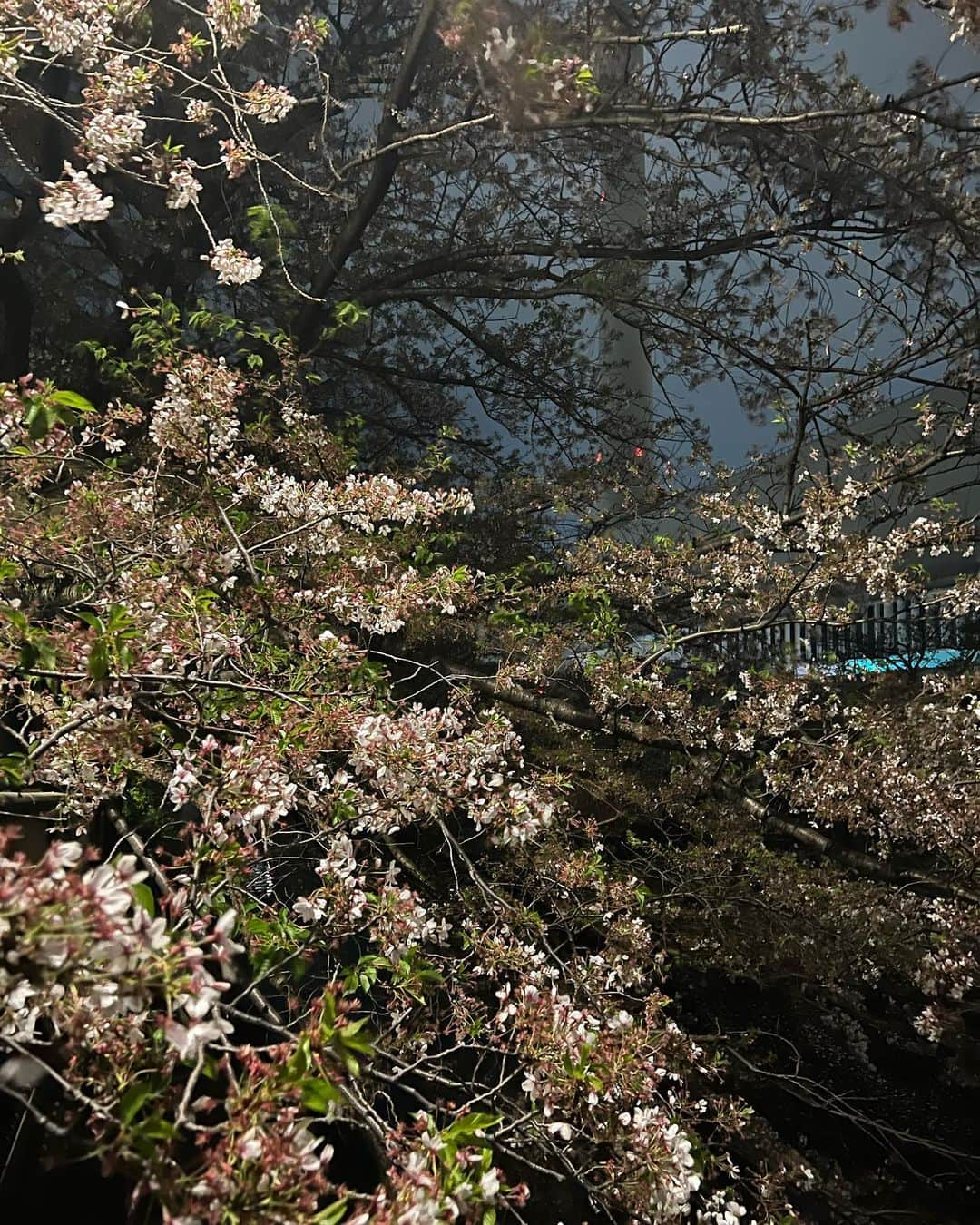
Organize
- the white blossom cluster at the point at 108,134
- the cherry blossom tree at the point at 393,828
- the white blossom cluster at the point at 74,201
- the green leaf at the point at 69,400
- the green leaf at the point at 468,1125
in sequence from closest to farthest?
the cherry blossom tree at the point at 393,828
the green leaf at the point at 468,1125
the green leaf at the point at 69,400
the white blossom cluster at the point at 74,201
the white blossom cluster at the point at 108,134

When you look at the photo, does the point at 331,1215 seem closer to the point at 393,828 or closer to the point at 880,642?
the point at 393,828

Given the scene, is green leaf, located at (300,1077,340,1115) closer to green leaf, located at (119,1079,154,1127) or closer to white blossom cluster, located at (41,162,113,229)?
green leaf, located at (119,1079,154,1127)

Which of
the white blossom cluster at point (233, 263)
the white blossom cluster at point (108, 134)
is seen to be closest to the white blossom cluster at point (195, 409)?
the white blossom cluster at point (233, 263)

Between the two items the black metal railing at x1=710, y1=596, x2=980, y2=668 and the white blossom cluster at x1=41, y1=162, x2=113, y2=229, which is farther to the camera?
the black metal railing at x1=710, y1=596, x2=980, y2=668

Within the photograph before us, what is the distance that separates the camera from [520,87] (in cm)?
246

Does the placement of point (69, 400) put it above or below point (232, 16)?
below

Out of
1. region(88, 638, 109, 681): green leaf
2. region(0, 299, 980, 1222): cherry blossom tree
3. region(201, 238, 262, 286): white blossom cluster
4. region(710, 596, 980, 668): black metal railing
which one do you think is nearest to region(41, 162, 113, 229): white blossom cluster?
region(0, 299, 980, 1222): cherry blossom tree

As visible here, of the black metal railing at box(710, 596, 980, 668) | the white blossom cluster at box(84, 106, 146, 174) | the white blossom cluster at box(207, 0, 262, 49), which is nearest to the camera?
the white blossom cluster at box(84, 106, 146, 174)

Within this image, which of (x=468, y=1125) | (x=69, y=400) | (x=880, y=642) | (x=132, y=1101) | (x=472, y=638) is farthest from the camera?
(x=880, y=642)

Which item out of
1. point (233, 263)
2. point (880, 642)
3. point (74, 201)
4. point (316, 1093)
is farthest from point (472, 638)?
point (880, 642)

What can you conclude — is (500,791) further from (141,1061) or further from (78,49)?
(78,49)

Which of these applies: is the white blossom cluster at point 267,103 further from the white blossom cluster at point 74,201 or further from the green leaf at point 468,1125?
the green leaf at point 468,1125

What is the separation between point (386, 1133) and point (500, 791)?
3.15 ft

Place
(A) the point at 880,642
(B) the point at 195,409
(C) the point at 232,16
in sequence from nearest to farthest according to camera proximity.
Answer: (C) the point at 232,16, (B) the point at 195,409, (A) the point at 880,642
